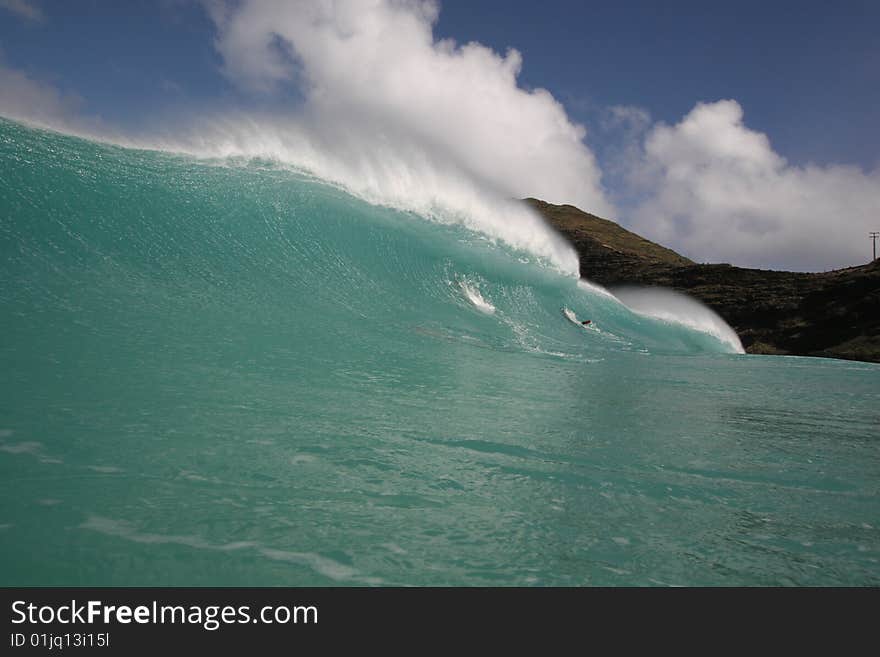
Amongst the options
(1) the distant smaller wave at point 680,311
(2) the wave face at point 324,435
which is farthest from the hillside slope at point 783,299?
(2) the wave face at point 324,435

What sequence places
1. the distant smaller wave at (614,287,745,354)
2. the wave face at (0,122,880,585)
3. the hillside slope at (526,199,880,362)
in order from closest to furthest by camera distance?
1. the wave face at (0,122,880,585)
2. the distant smaller wave at (614,287,745,354)
3. the hillside slope at (526,199,880,362)

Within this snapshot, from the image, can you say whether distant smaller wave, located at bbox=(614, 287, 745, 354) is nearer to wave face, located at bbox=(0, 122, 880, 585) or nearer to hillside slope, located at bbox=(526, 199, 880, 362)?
hillside slope, located at bbox=(526, 199, 880, 362)

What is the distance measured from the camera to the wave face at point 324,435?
2.12 meters

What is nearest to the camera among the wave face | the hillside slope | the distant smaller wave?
the wave face

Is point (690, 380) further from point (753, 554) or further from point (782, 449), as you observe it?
point (753, 554)

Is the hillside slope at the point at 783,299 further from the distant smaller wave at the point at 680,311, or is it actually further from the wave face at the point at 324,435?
the wave face at the point at 324,435

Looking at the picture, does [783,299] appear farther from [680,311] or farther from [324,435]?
[324,435]

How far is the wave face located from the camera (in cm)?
212

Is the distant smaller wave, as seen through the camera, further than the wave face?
Yes

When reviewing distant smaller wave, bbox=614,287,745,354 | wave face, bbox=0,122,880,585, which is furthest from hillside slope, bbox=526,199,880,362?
wave face, bbox=0,122,880,585

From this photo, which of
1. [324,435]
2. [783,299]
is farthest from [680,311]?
[324,435]
